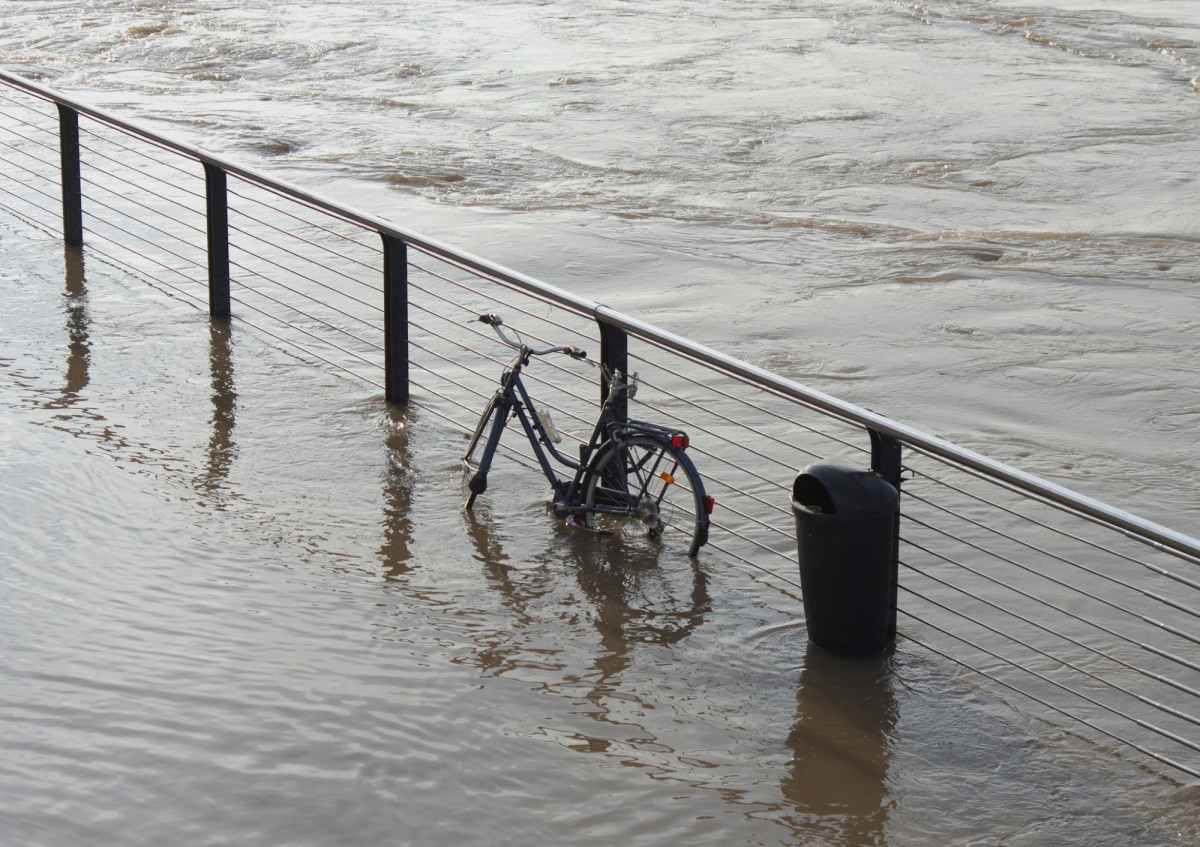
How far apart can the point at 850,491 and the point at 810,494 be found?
28 centimetres

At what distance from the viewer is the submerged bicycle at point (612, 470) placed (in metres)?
6.12

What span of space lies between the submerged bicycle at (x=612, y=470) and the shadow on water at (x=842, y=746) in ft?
3.53

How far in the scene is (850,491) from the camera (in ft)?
16.9

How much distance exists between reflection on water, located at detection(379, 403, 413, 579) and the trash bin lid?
1.89 meters

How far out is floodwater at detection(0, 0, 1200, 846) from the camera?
447 cm

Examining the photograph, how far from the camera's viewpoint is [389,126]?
69.5 ft

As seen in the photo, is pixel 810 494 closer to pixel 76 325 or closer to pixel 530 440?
pixel 530 440

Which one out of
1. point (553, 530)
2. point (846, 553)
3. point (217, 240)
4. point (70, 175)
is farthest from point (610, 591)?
point (70, 175)

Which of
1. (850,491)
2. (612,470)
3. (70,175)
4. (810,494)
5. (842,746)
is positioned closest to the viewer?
(842,746)

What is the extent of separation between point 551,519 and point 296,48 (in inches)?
941

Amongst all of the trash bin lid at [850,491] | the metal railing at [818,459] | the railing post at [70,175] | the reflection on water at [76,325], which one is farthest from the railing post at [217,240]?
the trash bin lid at [850,491]

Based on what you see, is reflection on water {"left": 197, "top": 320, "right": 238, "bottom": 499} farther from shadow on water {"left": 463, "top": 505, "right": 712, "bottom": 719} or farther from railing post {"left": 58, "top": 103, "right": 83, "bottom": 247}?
railing post {"left": 58, "top": 103, "right": 83, "bottom": 247}

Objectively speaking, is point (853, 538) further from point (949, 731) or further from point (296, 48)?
point (296, 48)

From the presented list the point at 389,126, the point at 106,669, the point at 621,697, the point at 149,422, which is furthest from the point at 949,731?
the point at 389,126
